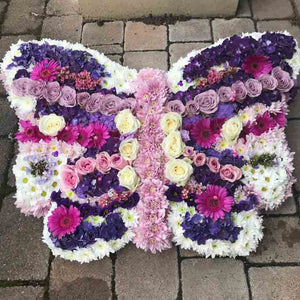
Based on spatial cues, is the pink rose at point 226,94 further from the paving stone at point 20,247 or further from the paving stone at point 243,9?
the paving stone at point 20,247

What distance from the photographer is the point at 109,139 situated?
234 centimetres

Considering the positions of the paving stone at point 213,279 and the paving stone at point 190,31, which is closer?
the paving stone at point 213,279

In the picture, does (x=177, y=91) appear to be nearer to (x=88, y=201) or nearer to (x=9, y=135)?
(x=88, y=201)

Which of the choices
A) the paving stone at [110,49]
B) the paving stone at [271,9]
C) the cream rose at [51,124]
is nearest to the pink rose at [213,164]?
the cream rose at [51,124]

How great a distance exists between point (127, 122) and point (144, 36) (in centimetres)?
100

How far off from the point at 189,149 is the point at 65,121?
0.74 metres

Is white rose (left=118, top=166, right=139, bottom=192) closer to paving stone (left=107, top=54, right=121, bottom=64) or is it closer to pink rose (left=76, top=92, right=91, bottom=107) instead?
pink rose (left=76, top=92, right=91, bottom=107)

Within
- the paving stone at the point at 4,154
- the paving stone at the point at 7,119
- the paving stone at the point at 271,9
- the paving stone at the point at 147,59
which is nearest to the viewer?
the paving stone at the point at 4,154

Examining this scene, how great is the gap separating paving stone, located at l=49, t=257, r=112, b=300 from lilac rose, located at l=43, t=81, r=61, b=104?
91cm

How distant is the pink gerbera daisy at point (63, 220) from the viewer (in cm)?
209

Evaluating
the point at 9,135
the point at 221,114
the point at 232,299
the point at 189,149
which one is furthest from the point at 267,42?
the point at 9,135

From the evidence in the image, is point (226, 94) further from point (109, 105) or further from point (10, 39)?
point (10, 39)

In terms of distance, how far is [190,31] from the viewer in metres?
3.08

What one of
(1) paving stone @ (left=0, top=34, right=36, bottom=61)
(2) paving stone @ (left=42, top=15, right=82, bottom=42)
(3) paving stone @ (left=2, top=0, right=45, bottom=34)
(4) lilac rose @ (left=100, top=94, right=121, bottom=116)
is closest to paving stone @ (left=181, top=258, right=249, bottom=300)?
(4) lilac rose @ (left=100, top=94, right=121, bottom=116)
